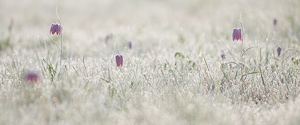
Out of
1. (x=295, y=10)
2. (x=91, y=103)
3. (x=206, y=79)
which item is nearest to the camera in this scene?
(x=91, y=103)

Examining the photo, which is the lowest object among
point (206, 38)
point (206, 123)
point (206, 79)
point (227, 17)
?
point (206, 123)

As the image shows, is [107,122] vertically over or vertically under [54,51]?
under

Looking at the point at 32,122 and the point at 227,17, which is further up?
the point at 227,17

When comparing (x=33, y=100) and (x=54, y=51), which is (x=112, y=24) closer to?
(x=54, y=51)

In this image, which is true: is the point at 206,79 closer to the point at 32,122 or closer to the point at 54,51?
the point at 32,122

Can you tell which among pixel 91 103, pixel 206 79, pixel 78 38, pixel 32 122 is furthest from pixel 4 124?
pixel 78 38

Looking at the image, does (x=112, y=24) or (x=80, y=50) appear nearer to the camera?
(x=80, y=50)

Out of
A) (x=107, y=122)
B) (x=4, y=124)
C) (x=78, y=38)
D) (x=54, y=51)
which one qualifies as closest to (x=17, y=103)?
(x=4, y=124)

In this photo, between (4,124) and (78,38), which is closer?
(4,124)

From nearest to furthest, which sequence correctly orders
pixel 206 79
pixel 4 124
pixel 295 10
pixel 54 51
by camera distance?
pixel 4 124, pixel 206 79, pixel 54 51, pixel 295 10
